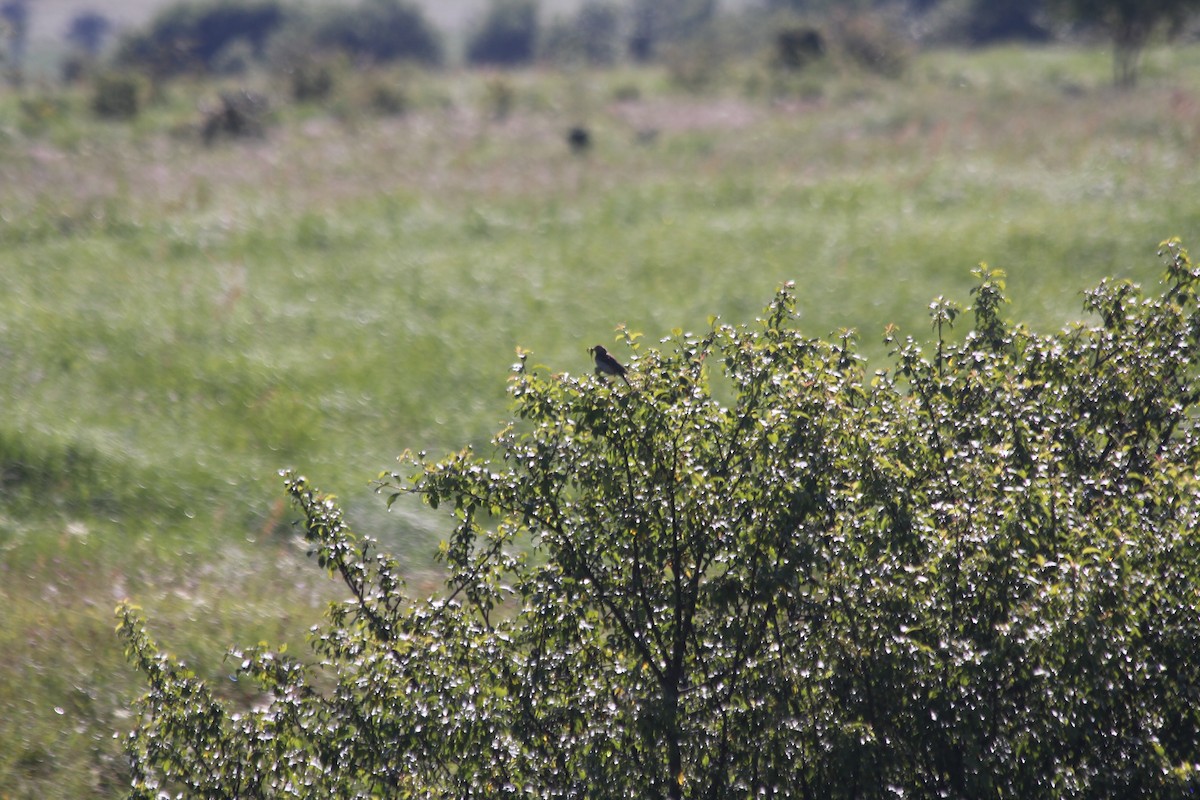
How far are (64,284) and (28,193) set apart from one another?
25.6 ft

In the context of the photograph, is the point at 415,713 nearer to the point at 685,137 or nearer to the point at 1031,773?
the point at 1031,773

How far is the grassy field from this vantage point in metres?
20.8

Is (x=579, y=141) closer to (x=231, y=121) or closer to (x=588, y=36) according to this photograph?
(x=231, y=121)

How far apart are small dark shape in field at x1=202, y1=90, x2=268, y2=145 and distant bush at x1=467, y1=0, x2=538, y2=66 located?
95564 mm

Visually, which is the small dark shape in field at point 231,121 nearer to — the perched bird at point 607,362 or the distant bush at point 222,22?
the perched bird at point 607,362

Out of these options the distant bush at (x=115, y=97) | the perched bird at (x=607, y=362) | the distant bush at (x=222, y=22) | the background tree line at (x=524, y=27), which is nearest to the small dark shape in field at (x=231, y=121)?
the distant bush at (x=115, y=97)

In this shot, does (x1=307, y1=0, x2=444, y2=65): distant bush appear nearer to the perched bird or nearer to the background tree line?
the background tree line

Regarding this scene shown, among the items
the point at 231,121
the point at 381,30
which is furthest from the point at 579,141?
the point at 381,30

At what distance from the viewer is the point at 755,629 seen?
11.0 meters

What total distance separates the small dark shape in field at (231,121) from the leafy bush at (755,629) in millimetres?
39823

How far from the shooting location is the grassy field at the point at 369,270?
A: 20750 millimetres

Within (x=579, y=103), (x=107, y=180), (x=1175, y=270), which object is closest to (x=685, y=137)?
(x=579, y=103)

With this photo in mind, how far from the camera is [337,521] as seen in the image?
38.0 ft

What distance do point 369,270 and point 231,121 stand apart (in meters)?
16.1
